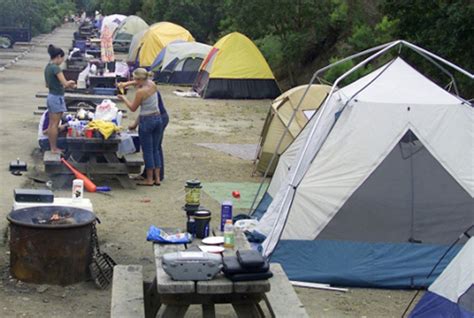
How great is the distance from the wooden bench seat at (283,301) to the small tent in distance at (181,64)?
1994 centimetres

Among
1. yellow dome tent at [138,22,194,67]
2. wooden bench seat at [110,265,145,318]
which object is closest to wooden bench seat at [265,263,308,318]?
wooden bench seat at [110,265,145,318]

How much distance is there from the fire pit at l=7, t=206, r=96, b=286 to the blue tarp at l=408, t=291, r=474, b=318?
2.81m

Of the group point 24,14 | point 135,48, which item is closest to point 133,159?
point 135,48

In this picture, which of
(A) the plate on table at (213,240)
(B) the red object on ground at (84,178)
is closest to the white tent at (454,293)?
(A) the plate on table at (213,240)

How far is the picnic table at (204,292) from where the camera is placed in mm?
5102

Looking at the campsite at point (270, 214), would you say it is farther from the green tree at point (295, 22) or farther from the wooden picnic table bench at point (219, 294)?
the green tree at point (295, 22)

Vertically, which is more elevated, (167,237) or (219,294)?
(167,237)

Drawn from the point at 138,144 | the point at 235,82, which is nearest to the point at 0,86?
the point at 235,82

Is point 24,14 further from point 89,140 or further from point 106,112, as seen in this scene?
point 89,140

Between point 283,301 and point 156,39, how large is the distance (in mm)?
23644

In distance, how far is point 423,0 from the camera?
43.8 feet

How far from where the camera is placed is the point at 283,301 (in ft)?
19.4

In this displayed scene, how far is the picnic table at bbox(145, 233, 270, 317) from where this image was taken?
510 centimetres

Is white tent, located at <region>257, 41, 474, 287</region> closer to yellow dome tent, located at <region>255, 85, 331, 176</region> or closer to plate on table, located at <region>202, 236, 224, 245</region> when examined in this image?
plate on table, located at <region>202, 236, 224, 245</region>
